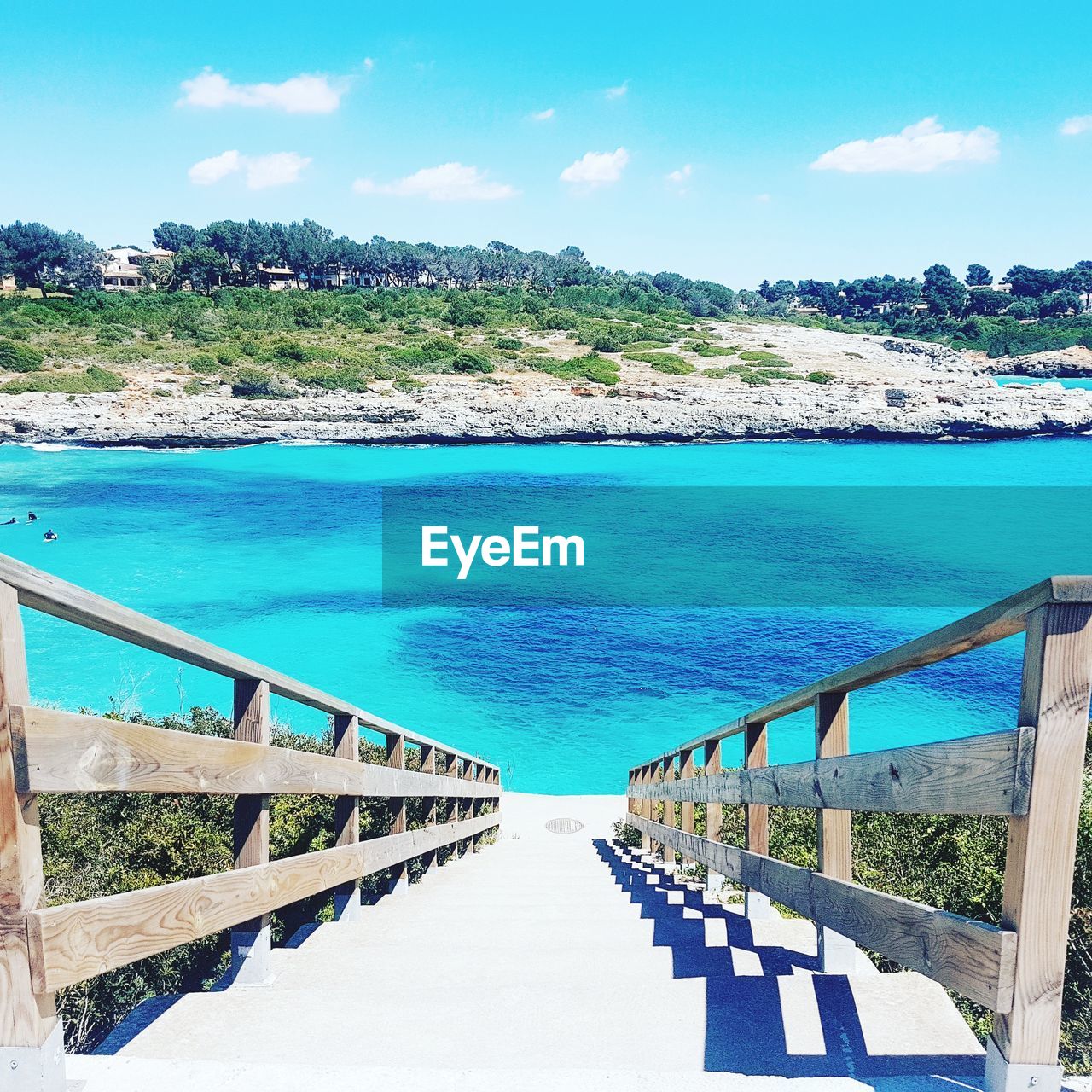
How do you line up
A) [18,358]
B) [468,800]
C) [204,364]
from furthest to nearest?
[204,364] < [18,358] < [468,800]

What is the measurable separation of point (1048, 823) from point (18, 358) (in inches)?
1917

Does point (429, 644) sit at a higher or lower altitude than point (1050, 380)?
lower

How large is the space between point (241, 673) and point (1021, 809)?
1.70 meters

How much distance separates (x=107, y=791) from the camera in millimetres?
1564

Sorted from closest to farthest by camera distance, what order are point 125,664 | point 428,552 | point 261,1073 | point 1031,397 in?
point 261,1073 < point 125,664 < point 428,552 < point 1031,397

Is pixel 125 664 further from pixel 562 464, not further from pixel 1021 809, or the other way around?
pixel 562 464

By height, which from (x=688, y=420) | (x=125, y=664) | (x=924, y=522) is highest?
(x=688, y=420)

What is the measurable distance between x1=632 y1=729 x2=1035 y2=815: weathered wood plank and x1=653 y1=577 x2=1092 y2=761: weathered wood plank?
0.15m

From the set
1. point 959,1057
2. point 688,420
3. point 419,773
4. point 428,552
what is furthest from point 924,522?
point 959,1057

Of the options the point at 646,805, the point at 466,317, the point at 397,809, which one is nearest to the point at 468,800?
the point at 646,805

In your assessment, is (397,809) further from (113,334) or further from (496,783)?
(113,334)

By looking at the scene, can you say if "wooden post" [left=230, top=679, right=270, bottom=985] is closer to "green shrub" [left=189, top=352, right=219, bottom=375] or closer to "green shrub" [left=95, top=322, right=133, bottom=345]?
"green shrub" [left=189, top=352, right=219, bottom=375]

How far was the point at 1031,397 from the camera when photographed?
4616 cm

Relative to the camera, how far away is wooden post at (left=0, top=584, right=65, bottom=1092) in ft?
4.72
